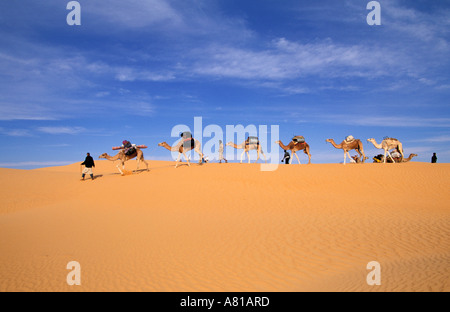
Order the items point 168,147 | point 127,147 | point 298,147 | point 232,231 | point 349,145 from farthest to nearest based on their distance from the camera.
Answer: point 298,147, point 349,145, point 168,147, point 127,147, point 232,231

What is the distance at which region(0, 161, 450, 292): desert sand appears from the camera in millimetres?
6180

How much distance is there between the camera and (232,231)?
984 centimetres

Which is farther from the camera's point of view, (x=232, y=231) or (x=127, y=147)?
(x=127, y=147)

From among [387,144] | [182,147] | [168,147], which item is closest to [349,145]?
[387,144]

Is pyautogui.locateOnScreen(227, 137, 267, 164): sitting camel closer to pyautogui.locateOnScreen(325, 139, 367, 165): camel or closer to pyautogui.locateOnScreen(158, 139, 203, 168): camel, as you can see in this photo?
pyautogui.locateOnScreen(158, 139, 203, 168): camel

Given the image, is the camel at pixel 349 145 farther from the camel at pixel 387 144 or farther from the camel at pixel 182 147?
the camel at pixel 182 147

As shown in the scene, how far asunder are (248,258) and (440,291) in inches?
160

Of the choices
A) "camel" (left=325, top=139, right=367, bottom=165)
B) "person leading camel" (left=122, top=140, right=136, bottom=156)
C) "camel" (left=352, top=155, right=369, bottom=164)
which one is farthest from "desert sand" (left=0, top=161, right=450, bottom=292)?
"camel" (left=352, top=155, right=369, bottom=164)

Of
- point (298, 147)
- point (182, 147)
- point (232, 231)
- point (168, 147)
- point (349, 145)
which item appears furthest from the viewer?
point (298, 147)

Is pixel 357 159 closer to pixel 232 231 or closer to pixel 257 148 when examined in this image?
pixel 257 148

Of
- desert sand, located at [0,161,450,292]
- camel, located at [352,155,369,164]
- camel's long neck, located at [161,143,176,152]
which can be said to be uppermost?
camel's long neck, located at [161,143,176,152]

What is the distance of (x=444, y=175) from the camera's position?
1798 centimetres
